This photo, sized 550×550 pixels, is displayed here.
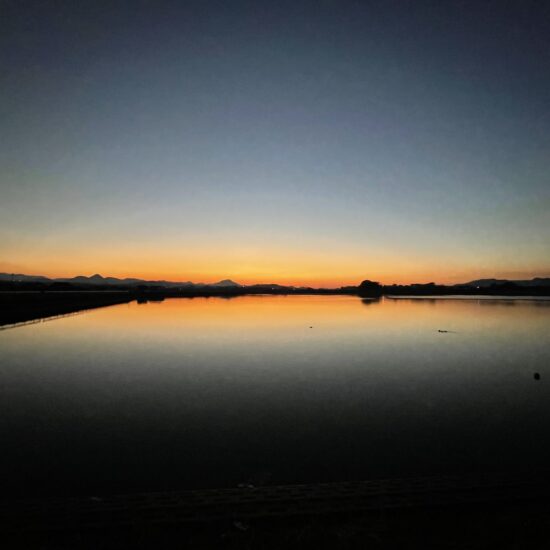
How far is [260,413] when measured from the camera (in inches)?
579

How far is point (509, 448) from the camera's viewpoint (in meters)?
11.3

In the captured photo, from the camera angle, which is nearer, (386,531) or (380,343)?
(386,531)

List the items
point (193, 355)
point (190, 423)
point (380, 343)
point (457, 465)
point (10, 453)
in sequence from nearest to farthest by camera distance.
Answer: point (457, 465), point (10, 453), point (190, 423), point (193, 355), point (380, 343)

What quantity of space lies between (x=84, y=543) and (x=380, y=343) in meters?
30.2

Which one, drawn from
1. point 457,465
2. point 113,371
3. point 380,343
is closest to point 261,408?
point 457,465

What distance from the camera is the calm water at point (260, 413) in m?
9.75

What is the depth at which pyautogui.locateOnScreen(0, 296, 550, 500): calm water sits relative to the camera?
975 cm

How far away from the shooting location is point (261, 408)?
1541cm

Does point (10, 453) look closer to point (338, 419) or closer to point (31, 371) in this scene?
point (338, 419)

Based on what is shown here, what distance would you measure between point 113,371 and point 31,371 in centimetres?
470

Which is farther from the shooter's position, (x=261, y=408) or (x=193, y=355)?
(x=193, y=355)

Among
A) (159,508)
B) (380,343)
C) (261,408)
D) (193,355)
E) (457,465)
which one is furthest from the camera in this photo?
(380,343)

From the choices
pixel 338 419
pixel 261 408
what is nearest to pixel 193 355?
pixel 261 408

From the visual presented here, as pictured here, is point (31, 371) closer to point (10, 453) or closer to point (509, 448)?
point (10, 453)
